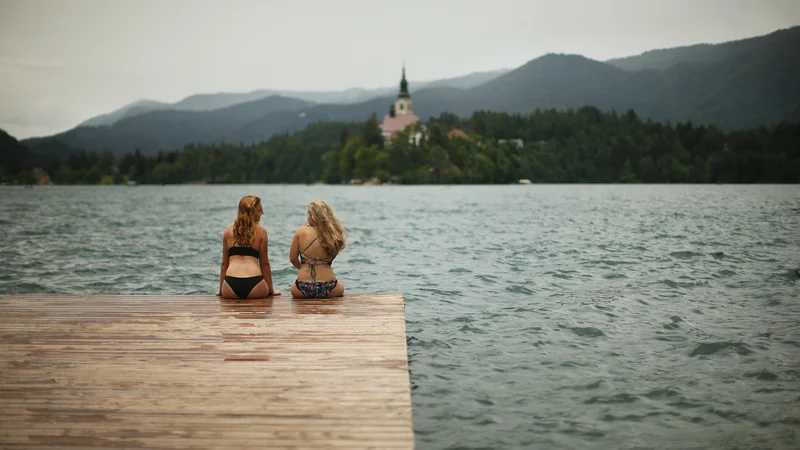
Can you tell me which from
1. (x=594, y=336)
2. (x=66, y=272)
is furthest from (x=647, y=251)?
(x=66, y=272)

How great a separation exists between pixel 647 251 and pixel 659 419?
761 inches

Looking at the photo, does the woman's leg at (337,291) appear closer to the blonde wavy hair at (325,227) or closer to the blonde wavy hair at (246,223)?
the blonde wavy hair at (325,227)

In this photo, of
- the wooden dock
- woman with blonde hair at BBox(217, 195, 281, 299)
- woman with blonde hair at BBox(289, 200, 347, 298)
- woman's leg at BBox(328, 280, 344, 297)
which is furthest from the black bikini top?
woman's leg at BBox(328, 280, 344, 297)

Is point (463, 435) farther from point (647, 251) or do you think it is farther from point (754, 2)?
point (754, 2)

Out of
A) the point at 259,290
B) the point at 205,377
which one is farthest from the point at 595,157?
the point at 205,377

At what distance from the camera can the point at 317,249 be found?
9922mm

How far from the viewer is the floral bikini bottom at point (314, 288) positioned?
10.3 meters

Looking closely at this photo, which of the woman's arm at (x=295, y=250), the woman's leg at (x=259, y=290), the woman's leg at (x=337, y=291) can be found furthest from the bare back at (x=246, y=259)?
the woman's leg at (x=337, y=291)

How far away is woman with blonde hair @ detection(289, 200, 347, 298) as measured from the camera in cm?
980

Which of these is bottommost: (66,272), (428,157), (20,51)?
(66,272)

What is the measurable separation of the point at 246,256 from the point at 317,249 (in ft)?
3.81

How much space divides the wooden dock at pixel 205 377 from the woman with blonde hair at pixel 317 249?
0.60m

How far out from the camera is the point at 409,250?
26.8 metres

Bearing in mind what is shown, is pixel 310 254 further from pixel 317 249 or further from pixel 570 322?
pixel 570 322
